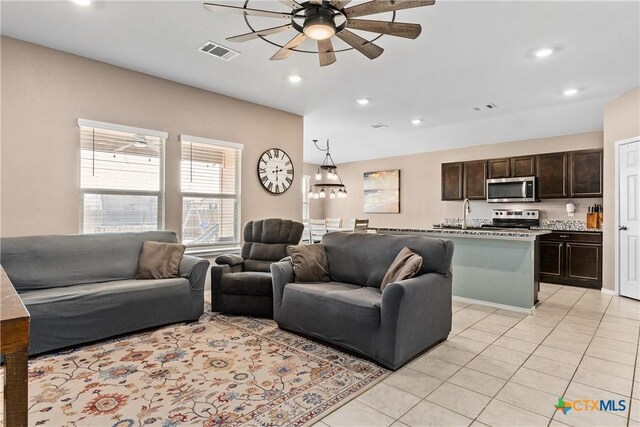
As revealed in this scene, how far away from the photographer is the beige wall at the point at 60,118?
11.1 feet

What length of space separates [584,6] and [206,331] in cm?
427

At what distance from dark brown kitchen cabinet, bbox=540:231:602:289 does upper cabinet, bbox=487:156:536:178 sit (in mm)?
1248

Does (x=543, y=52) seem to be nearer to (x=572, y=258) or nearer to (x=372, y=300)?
(x=372, y=300)

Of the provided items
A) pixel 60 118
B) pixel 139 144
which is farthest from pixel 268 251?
pixel 60 118

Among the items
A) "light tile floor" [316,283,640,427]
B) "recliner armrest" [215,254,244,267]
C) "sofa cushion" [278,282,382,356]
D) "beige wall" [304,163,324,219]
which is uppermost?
"beige wall" [304,163,324,219]

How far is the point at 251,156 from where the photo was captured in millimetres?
5324

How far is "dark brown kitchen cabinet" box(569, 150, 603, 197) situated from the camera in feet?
18.0

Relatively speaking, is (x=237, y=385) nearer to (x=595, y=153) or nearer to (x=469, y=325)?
(x=469, y=325)

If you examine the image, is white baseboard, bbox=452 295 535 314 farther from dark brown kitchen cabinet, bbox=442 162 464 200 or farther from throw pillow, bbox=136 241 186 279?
throw pillow, bbox=136 241 186 279

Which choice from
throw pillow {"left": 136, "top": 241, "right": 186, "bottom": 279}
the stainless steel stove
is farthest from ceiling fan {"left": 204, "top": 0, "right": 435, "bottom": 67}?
the stainless steel stove

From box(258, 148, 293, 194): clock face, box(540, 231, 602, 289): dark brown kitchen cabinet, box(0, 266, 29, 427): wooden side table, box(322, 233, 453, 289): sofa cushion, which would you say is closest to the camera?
box(0, 266, 29, 427): wooden side table

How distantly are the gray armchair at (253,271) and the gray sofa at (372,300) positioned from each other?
0.41m

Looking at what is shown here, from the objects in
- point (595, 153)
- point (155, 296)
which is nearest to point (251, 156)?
point (155, 296)

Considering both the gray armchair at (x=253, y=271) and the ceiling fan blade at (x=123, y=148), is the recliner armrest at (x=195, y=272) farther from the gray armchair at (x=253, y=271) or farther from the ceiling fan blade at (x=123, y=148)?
the ceiling fan blade at (x=123, y=148)
